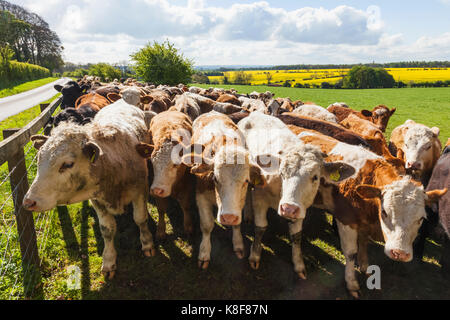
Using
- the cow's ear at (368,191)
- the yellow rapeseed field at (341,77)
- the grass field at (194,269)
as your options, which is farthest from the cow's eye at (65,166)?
the yellow rapeseed field at (341,77)

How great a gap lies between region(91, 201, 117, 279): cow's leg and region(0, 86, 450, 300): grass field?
12cm

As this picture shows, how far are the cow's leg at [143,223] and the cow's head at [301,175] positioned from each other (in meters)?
2.29

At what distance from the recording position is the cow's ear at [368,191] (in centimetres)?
323

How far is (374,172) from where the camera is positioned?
11.9 ft

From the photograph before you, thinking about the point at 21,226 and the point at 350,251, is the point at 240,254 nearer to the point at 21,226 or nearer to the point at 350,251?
the point at 350,251

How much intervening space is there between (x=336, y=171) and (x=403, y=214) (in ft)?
3.17

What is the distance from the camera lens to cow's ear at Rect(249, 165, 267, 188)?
3.63 metres

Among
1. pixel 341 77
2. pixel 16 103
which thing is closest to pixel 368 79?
pixel 341 77

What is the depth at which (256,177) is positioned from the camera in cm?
370

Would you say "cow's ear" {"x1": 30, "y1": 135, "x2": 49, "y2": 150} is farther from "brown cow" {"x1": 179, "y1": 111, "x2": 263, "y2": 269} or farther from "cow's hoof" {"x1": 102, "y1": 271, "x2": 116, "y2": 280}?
"cow's hoof" {"x1": 102, "y1": 271, "x2": 116, "y2": 280}

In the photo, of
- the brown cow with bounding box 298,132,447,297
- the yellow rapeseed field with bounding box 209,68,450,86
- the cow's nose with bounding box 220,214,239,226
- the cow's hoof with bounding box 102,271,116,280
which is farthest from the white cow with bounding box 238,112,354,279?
the yellow rapeseed field with bounding box 209,68,450,86

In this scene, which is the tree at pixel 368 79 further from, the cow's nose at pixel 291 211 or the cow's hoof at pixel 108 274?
the cow's hoof at pixel 108 274
